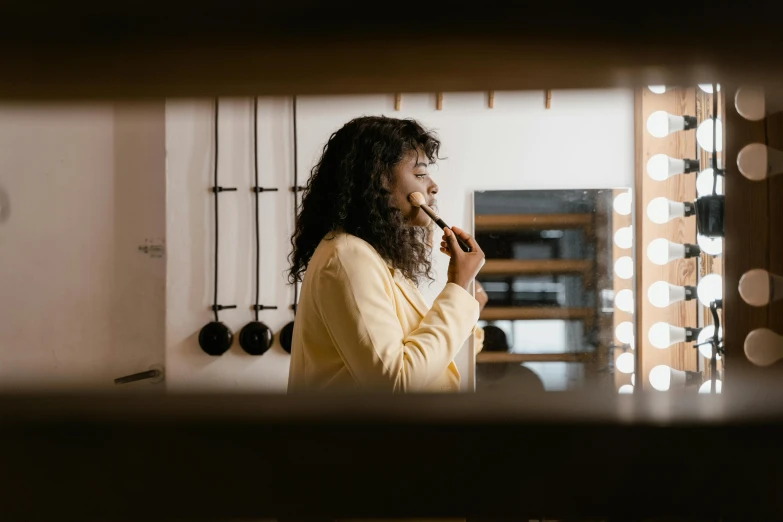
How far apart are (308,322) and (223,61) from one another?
0.85 metres

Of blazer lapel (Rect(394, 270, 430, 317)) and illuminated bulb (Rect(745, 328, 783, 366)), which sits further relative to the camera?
blazer lapel (Rect(394, 270, 430, 317))

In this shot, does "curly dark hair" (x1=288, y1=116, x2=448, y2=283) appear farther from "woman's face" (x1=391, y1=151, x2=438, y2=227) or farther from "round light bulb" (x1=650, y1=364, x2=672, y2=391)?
"round light bulb" (x1=650, y1=364, x2=672, y2=391)

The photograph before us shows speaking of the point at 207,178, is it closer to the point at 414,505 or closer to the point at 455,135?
the point at 455,135

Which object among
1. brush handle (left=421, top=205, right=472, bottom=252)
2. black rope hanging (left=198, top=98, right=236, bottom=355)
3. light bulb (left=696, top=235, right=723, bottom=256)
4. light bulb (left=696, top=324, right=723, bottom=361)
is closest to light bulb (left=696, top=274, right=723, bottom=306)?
light bulb (left=696, top=235, right=723, bottom=256)

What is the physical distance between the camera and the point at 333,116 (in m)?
2.12

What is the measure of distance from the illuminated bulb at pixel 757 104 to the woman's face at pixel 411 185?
3.03 ft

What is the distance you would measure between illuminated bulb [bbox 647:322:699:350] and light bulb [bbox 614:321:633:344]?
11cm

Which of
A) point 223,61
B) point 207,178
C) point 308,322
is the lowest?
point 308,322

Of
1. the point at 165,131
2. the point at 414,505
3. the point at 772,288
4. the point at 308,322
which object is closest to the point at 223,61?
the point at 414,505

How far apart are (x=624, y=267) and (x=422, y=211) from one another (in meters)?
1.15

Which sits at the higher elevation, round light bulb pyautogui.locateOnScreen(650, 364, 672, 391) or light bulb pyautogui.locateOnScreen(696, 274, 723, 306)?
light bulb pyautogui.locateOnScreen(696, 274, 723, 306)

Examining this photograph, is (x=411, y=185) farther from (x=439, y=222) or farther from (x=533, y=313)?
(x=533, y=313)

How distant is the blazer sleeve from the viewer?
93cm

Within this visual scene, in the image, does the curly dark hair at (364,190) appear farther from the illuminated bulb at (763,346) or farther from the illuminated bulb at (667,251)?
the illuminated bulb at (667,251)
